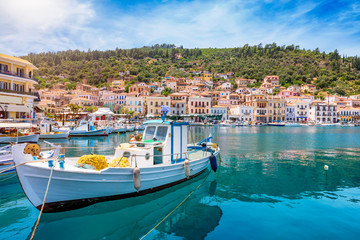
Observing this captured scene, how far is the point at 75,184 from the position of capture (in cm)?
703

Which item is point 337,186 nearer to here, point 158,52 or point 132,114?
point 132,114

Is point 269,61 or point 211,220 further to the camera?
point 269,61

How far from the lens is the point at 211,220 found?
7512 millimetres

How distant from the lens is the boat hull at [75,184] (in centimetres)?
654

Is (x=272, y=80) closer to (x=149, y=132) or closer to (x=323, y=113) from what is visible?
(x=323, y=113)

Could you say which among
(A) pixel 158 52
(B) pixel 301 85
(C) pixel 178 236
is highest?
(A) pixel 158 52

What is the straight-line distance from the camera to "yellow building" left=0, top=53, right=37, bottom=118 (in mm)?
29234

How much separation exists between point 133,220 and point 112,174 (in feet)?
5.29

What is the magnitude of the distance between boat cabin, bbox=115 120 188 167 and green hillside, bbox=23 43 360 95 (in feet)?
340

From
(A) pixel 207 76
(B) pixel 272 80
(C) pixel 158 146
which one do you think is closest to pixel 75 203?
(C) pixel 158 146

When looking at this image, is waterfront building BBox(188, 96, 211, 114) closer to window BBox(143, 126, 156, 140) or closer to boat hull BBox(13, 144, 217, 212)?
window BBox(143, 126, 156, 140)

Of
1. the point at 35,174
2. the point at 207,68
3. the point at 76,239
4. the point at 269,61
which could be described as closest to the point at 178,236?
the point at 76,239

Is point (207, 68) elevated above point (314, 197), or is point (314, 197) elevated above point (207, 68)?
point (207, 68)

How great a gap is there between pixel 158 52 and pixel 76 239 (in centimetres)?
16984
